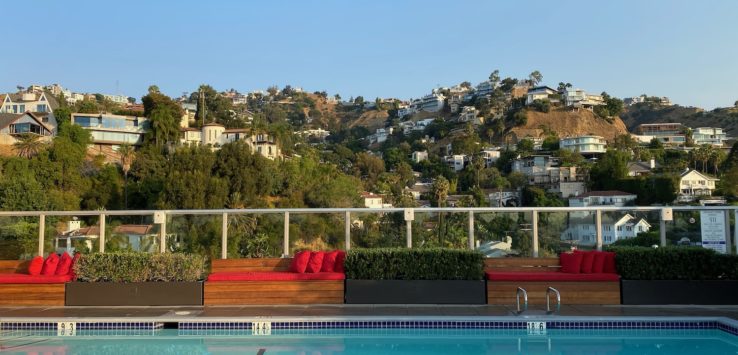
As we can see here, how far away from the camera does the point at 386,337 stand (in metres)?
5.89

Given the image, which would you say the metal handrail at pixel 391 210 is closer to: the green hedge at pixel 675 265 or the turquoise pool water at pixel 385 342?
the green hedge at pixel 675 265

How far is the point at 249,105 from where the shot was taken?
17700 centimetres

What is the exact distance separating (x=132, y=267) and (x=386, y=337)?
3.39 metres

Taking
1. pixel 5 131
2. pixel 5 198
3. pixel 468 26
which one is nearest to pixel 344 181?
pixel 468 26

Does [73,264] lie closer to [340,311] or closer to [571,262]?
[340,311]

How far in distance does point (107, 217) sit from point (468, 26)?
29.1m

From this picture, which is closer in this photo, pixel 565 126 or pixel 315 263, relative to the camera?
pixel 315 263

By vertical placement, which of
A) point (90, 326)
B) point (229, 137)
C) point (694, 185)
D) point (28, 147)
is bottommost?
point (90, 326)

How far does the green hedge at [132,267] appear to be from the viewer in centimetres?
706

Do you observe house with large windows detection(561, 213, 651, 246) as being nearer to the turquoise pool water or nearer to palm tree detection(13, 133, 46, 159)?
the turquoise pool water

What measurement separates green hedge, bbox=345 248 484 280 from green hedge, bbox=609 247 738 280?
1868mm

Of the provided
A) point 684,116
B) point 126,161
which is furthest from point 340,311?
point 684,116

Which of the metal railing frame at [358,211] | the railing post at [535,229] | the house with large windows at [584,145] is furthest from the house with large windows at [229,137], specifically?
the house with large windows at [584,145]

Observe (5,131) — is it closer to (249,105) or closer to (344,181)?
(344,181)
